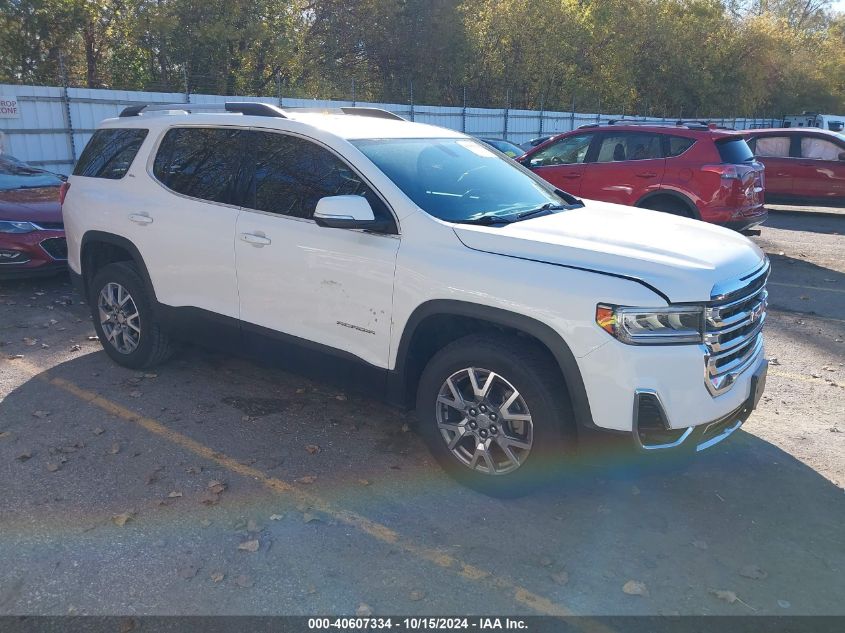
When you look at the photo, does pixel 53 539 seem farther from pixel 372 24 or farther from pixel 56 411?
pixel 372 24

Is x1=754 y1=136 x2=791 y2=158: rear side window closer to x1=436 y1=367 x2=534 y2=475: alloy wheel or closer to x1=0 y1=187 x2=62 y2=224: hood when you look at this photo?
x1=0 y1=187 x2=62 y2=224: hood

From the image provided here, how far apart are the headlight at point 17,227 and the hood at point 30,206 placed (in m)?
0.05

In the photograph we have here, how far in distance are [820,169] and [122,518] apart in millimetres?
14610

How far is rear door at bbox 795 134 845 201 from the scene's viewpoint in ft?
45.6

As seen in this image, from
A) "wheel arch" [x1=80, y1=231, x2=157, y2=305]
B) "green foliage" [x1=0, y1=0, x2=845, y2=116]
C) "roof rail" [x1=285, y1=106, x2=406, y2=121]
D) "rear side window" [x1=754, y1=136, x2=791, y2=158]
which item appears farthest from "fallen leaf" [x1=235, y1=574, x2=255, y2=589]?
"green foliage" [x1=0, y1=0, x2=845, y2=116]

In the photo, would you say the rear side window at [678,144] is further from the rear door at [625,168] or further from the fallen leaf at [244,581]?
the fallen leaf at [244,581]

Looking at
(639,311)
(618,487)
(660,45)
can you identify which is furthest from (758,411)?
(660,45)

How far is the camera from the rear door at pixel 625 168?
980 centimetres

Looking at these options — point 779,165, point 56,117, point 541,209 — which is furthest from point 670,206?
point 56,117

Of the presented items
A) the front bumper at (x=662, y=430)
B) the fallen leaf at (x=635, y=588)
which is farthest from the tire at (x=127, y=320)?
the fallen leaf at (x=635, y=588)

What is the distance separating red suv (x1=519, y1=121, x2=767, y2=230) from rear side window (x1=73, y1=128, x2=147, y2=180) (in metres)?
6.65

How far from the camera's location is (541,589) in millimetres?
3096

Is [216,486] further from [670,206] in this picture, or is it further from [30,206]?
[670,206]

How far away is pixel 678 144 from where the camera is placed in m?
9.74
